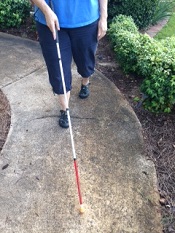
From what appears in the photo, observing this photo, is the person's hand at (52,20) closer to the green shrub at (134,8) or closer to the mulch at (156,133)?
the mulch at (156,133)

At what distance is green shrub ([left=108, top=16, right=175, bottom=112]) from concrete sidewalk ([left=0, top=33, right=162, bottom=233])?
0.31m

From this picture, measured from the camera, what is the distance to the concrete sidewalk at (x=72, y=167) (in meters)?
2.44

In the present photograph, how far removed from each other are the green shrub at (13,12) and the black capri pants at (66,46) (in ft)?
7.64

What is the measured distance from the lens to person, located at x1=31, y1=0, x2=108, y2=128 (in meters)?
2.69

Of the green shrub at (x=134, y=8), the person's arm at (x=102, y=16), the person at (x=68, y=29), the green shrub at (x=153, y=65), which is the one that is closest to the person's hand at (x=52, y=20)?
the person at (x=68, y=29)

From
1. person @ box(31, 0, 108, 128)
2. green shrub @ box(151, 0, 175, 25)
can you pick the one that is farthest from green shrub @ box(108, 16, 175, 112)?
green shrub @ box(151, 0, 175, 25)

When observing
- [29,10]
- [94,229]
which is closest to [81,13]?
[94,229]

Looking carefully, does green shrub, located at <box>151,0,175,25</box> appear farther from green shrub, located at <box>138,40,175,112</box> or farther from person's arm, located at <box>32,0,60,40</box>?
person's arm, located at <box>32,0,60,40</box>

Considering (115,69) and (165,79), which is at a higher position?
(165,79)

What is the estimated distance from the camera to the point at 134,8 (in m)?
5.31

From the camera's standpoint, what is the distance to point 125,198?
261 cm

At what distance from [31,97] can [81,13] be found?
1.25 metres

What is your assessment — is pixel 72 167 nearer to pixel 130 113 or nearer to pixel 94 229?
pixel 94 229

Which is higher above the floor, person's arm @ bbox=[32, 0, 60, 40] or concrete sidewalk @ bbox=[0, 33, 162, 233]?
person's arm @ bbox=[32, 0, 60, 40]
